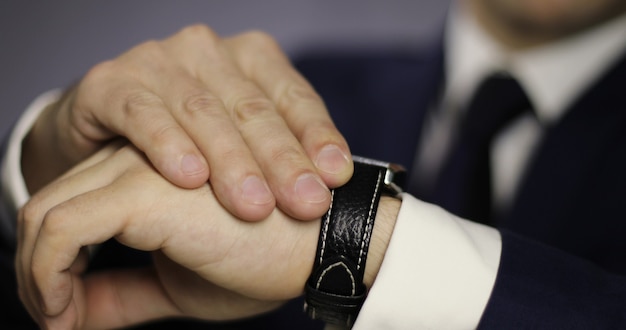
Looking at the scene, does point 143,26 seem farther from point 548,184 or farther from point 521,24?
point 548,184

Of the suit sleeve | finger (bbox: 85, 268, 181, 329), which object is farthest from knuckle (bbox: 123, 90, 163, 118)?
the suit sleeve

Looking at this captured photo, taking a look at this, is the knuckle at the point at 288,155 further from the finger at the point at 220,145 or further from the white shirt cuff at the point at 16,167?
the white shirt cuff at the point at 16,167

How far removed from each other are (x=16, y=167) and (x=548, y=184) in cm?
100

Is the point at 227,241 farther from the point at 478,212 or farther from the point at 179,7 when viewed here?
the point at 179,7

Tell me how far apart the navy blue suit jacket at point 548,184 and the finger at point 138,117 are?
31 centimetres

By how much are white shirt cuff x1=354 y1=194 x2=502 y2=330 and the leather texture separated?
2cm

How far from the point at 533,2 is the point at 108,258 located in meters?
1.05

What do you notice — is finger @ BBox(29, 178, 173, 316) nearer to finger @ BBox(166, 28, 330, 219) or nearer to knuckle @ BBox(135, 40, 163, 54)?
finger @ BBox(166, 28, 330, 219)

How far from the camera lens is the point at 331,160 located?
0.79 meters

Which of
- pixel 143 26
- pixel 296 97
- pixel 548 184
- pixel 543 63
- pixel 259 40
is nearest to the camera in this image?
pixel 296 97

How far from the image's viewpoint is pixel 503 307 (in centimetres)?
76

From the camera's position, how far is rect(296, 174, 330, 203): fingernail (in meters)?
0.74

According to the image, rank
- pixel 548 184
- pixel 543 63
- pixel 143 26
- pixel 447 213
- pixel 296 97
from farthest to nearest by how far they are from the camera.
→ pixel 143 26 < pixel 543 63 < pixel 548 184 < pixel 296 97 < pixel 447 213

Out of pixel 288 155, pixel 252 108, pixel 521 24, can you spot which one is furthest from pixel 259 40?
pixel 521 24
